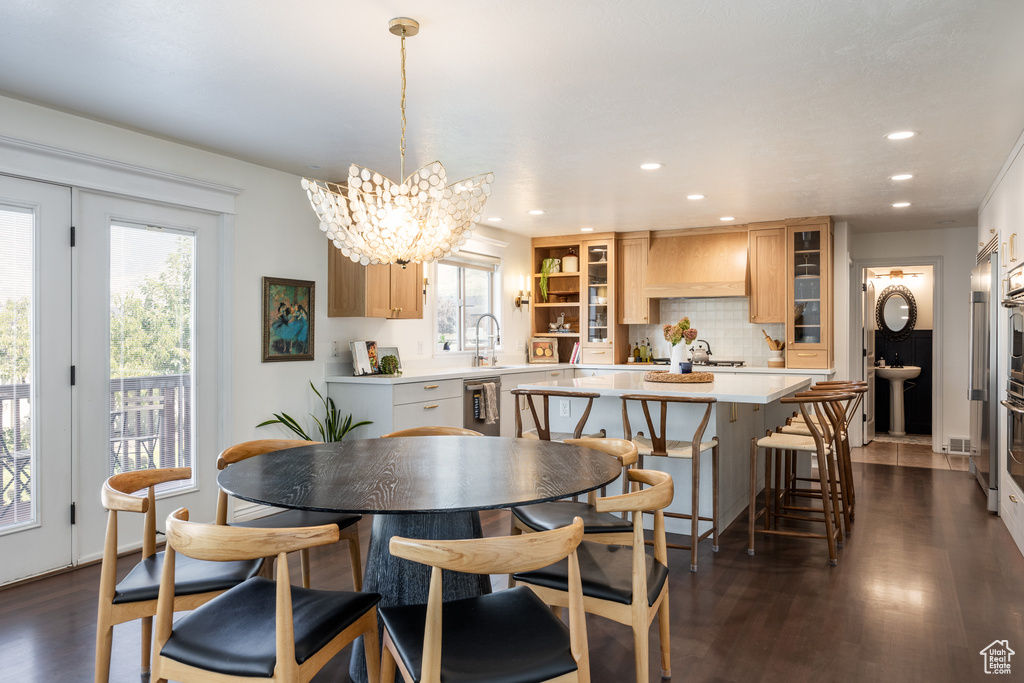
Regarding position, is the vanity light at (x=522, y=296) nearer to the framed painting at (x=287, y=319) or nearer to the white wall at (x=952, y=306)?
the framed painting at (x=287, y=319)

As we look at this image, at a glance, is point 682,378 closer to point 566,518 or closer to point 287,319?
point 566,518

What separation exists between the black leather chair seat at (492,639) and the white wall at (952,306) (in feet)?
20.6

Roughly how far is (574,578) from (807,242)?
592 centimetres

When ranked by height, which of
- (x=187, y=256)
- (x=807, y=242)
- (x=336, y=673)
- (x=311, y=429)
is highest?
(x=807, y=242)

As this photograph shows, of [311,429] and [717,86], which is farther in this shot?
[311,429]

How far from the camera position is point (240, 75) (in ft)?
9.75

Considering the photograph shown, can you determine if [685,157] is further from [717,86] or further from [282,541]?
[282,541]

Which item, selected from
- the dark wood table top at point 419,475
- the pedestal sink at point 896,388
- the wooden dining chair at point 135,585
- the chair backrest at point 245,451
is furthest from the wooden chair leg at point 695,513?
the pedestal sink at point 896,388

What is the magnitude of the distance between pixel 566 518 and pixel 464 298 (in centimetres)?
457

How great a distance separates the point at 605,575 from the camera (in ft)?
6.91

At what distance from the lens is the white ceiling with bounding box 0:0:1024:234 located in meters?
2.45

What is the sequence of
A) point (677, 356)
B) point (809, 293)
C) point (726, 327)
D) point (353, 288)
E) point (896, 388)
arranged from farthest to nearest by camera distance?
point (896, 388), point (726, 327), point (809, 293), point (353, 288), point (677, 356)

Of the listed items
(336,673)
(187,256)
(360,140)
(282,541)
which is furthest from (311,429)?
(282,541)

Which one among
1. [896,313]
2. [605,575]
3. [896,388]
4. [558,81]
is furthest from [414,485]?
[896,313]
